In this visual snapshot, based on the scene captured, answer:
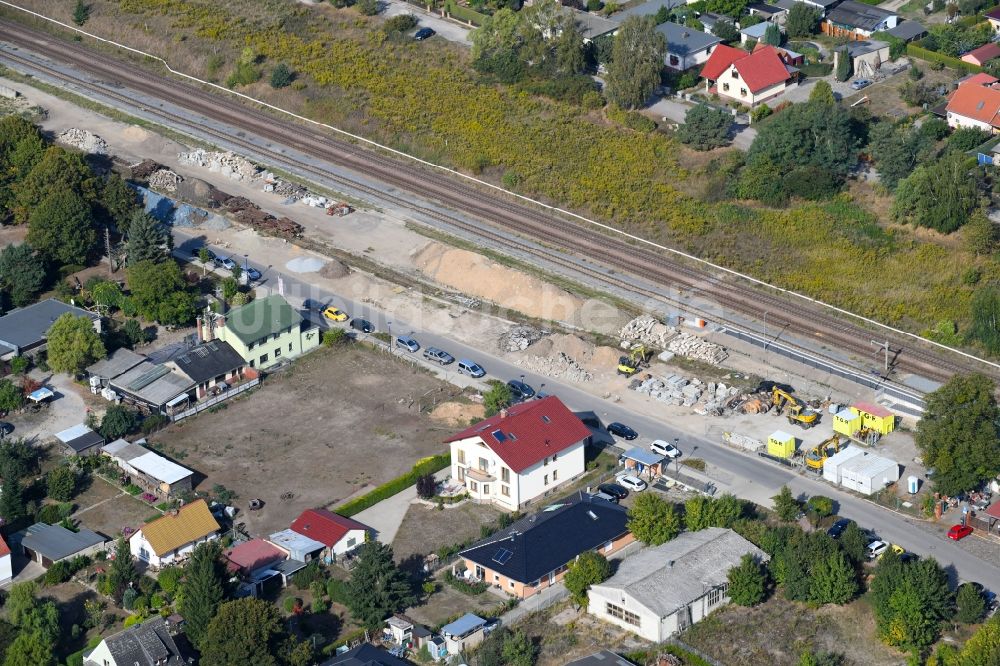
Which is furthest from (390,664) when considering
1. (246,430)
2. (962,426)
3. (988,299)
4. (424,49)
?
(424,49)

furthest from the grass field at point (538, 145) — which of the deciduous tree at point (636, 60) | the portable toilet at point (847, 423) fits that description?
the portable toilet at point (847, 423)

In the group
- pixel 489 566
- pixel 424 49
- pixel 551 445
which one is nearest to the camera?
pixel 489 566

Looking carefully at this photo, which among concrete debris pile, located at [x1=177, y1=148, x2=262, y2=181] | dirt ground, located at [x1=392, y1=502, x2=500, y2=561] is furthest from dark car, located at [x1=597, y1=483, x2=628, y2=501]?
concrete debris pile, located at [x1=177, y1=148, x2=262, y2=181]

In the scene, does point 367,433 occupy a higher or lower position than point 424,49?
lower

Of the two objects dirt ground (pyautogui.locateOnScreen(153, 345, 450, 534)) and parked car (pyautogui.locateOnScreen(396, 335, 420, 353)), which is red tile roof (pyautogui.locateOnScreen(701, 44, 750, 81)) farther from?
dirt ground (pyautogui.locateOnScreen(153, 345, 450, 534))

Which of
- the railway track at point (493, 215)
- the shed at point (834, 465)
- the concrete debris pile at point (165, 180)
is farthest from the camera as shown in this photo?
the concrete debris pile at point (165, 180)

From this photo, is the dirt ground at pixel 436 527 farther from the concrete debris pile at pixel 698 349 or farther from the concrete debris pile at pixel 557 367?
the concrete debris pile at pixel 698 349

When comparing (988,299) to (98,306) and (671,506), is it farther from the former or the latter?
(98,306)

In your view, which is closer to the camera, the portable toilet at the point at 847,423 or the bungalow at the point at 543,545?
the bungalow at the point at 543,545
